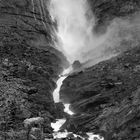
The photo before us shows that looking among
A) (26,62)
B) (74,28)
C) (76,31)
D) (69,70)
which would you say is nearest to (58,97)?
(26,62)

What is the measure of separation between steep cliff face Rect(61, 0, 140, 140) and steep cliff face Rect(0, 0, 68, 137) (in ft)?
15.0

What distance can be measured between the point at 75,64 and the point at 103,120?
3846 cm

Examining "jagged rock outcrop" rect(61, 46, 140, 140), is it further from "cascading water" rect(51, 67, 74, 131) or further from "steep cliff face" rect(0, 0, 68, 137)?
"steep cliff face" rect(0, 0, 68, 137)

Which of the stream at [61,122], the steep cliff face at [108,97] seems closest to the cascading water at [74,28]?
the stream at [61,122]

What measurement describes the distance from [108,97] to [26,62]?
21474mm

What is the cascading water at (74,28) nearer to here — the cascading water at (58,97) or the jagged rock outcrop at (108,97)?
the cascading water at (58,97)

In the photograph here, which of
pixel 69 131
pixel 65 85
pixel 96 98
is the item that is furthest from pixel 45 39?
pixel 69 131

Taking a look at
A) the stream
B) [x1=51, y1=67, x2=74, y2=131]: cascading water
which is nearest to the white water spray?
[x1=51, y1=67, x2=74, y2=131]: cascading water

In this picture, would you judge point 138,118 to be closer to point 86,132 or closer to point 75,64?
point 86,132

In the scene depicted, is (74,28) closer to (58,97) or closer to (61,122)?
(58,97)

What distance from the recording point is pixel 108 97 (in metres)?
60.7

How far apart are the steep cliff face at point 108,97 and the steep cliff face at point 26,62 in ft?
15.0

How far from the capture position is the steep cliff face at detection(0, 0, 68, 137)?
5552cm

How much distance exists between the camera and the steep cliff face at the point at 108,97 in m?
46.8
